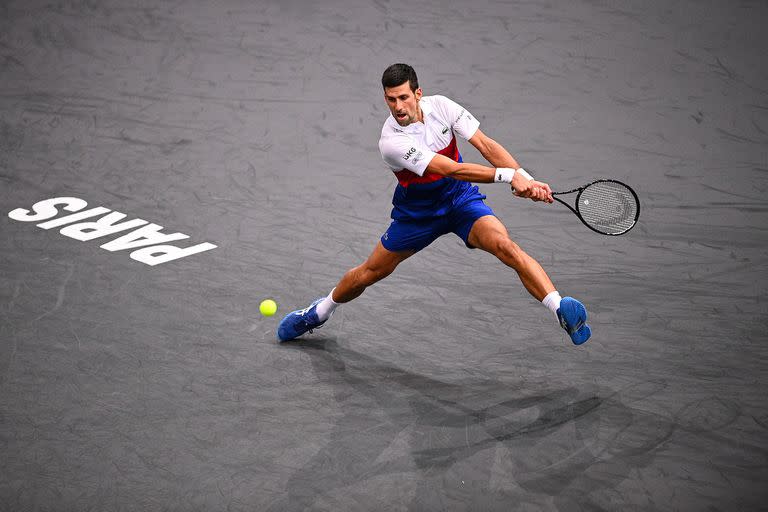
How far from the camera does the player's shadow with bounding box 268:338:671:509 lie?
4.60m

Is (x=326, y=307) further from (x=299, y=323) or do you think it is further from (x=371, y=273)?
(x=371, y=273)

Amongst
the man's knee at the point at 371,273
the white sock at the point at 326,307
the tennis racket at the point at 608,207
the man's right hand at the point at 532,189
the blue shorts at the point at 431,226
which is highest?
the man's right hand at the point at 532,189

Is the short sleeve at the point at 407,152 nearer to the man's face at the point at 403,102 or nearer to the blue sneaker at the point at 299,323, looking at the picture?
the man's face at the point at 403,102

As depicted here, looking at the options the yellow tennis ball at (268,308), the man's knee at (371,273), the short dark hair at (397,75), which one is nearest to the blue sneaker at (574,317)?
the man's knee at (371,273)

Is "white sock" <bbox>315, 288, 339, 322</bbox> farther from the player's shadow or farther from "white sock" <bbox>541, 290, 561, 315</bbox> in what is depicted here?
"white sock" <bbox>541, 290, 561, 315</bbox>

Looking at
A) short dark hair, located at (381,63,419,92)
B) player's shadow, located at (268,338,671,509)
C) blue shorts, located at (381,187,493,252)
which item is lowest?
player's shadow, located at (268,338,671,509)

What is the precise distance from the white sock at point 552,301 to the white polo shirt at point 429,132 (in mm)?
919

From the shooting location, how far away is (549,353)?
5629 mm

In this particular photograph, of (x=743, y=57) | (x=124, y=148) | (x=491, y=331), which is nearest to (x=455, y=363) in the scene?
(x=491, y=331)

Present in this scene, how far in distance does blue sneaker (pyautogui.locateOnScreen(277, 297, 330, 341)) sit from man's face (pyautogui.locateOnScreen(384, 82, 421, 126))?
1.31m

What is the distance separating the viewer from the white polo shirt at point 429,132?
521 cm

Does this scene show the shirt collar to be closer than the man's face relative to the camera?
No

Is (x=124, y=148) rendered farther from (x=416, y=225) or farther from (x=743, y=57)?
(x=743, y=57)

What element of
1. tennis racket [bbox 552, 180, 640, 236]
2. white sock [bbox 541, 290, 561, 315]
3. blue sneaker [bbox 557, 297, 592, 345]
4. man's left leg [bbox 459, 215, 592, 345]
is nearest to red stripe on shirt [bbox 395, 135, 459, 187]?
man's left leg [bbox 459, 215, 592, 345]
